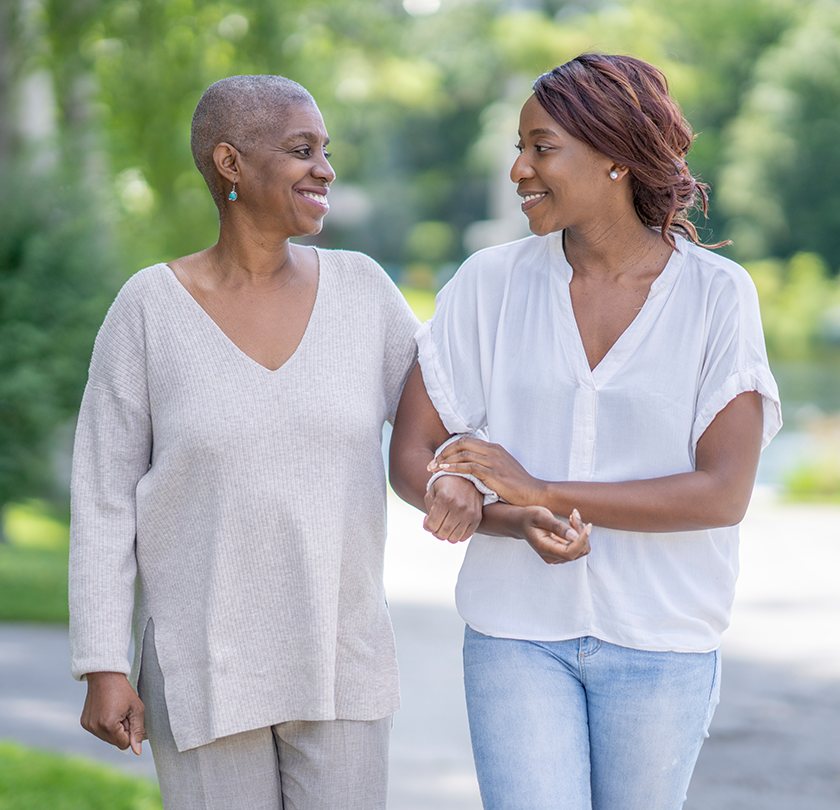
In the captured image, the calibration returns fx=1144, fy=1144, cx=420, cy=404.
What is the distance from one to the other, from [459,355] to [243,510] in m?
0.53

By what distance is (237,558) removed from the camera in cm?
216

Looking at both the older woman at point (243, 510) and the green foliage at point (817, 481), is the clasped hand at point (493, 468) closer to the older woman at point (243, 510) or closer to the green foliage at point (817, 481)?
the older woman at point (243, 510)

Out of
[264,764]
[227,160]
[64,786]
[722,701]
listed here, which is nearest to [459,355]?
[227,160]

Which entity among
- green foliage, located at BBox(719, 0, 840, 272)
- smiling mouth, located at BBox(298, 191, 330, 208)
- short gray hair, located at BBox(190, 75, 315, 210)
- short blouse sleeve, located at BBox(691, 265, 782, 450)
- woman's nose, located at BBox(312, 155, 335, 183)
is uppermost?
green foliage, located at BBox(719, 0, 840, 272)

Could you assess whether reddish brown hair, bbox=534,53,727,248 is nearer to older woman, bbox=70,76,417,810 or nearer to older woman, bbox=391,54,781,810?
older woman, bbox=391,54,781,810

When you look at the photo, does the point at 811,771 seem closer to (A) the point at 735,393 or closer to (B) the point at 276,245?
(A) the point at 735,393

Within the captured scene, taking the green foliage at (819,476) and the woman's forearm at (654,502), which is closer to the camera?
the woman's forearm at (654,502)

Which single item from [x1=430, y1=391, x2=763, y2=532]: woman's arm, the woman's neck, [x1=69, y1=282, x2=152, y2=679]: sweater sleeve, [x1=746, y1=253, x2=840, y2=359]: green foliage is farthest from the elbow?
[x1=746, y1=253, x2=840, y2=359]: green foliage

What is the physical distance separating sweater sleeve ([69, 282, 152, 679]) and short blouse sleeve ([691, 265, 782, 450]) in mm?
1076

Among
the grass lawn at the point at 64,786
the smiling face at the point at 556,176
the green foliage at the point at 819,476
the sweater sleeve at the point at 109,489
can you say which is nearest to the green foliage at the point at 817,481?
the green foliage at the point at 819,476

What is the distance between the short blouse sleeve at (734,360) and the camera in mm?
2092

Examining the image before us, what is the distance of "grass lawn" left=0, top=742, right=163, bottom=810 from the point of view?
3.71 metres

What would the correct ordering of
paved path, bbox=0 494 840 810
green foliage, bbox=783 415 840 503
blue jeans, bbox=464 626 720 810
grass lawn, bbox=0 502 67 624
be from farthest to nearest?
green foliage, bbox=783 415 840 503, grass lawn, bbox=0 502 67 624, paved path, bbox=0 494 840 810, blue jeans, bbox=464 626 720 810

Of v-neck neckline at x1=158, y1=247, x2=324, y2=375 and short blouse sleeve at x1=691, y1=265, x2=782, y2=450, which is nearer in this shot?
short blouse sleeve at x1=691, y1=265, x2=782, y2=450
